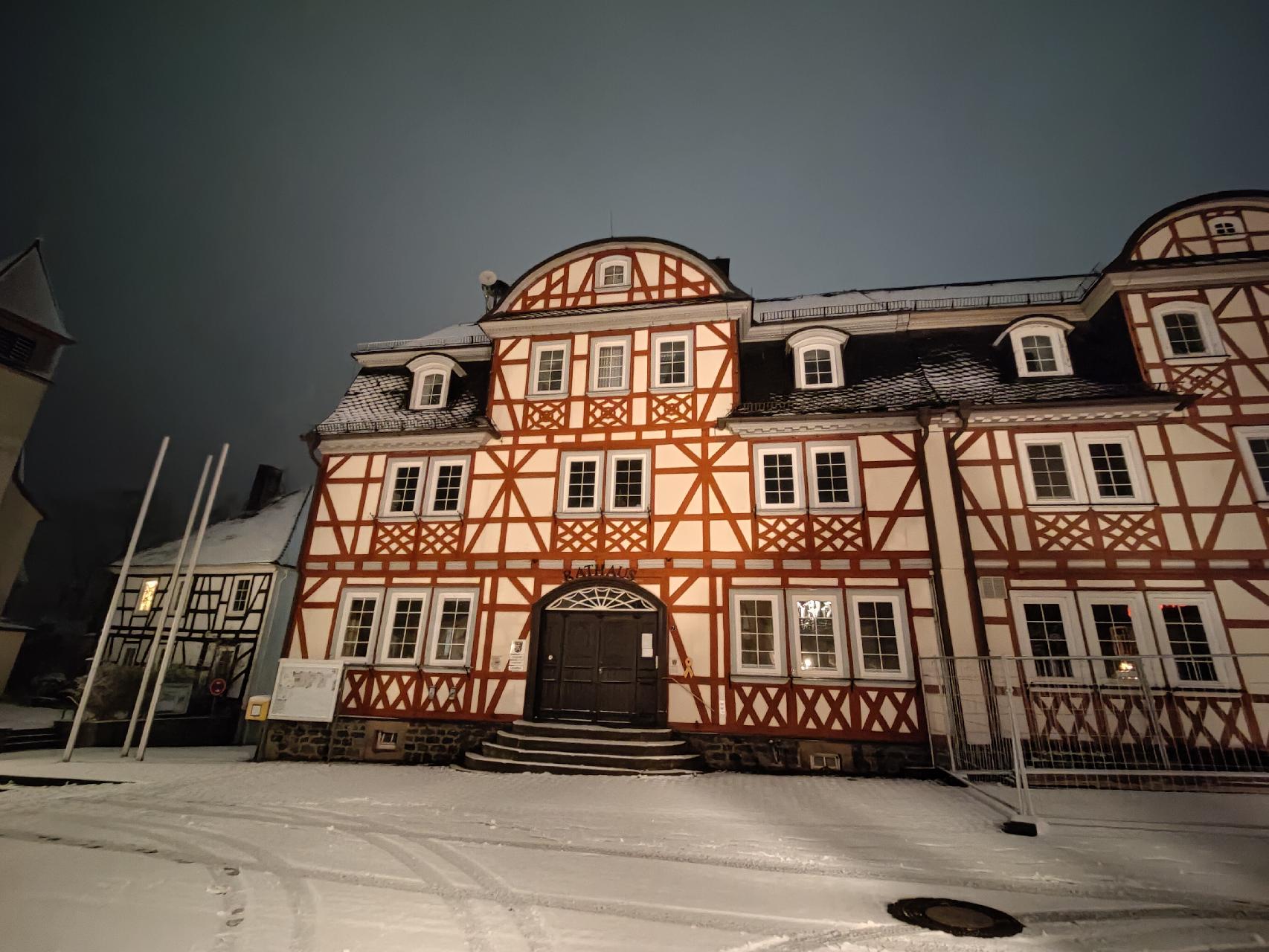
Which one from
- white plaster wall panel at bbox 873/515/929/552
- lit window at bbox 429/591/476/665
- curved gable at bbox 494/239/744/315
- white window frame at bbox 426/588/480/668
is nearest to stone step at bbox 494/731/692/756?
white window frame at bbox 426/588/480/668

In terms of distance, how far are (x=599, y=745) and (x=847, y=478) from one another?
7656 millimetres

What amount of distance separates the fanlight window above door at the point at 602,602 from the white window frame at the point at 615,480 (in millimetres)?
1761

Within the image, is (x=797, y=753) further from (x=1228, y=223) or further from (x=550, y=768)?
(x=1228, y=223)

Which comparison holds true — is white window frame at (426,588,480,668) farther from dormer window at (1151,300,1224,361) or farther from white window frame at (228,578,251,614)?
dormer window at (1151,300,1224,361)

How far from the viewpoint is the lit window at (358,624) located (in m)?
13.8

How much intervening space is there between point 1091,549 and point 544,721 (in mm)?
11662

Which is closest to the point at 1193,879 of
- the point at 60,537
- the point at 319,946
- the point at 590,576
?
the point at 319,946

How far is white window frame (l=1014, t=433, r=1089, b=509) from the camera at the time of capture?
12.1 meters

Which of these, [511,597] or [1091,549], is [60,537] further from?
[1091,549]

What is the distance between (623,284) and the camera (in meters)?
15.9

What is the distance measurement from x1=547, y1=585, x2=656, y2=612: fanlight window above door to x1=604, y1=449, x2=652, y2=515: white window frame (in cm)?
176

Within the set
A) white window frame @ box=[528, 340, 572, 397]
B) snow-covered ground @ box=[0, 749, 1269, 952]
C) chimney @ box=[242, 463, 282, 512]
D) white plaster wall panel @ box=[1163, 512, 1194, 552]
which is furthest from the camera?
chimney @ box=[242, 463, 282, 512]

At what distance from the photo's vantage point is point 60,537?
44.1 meters

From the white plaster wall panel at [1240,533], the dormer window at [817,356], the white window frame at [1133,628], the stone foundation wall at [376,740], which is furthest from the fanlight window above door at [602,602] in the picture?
the white plaster wall panel at [1240,533]
